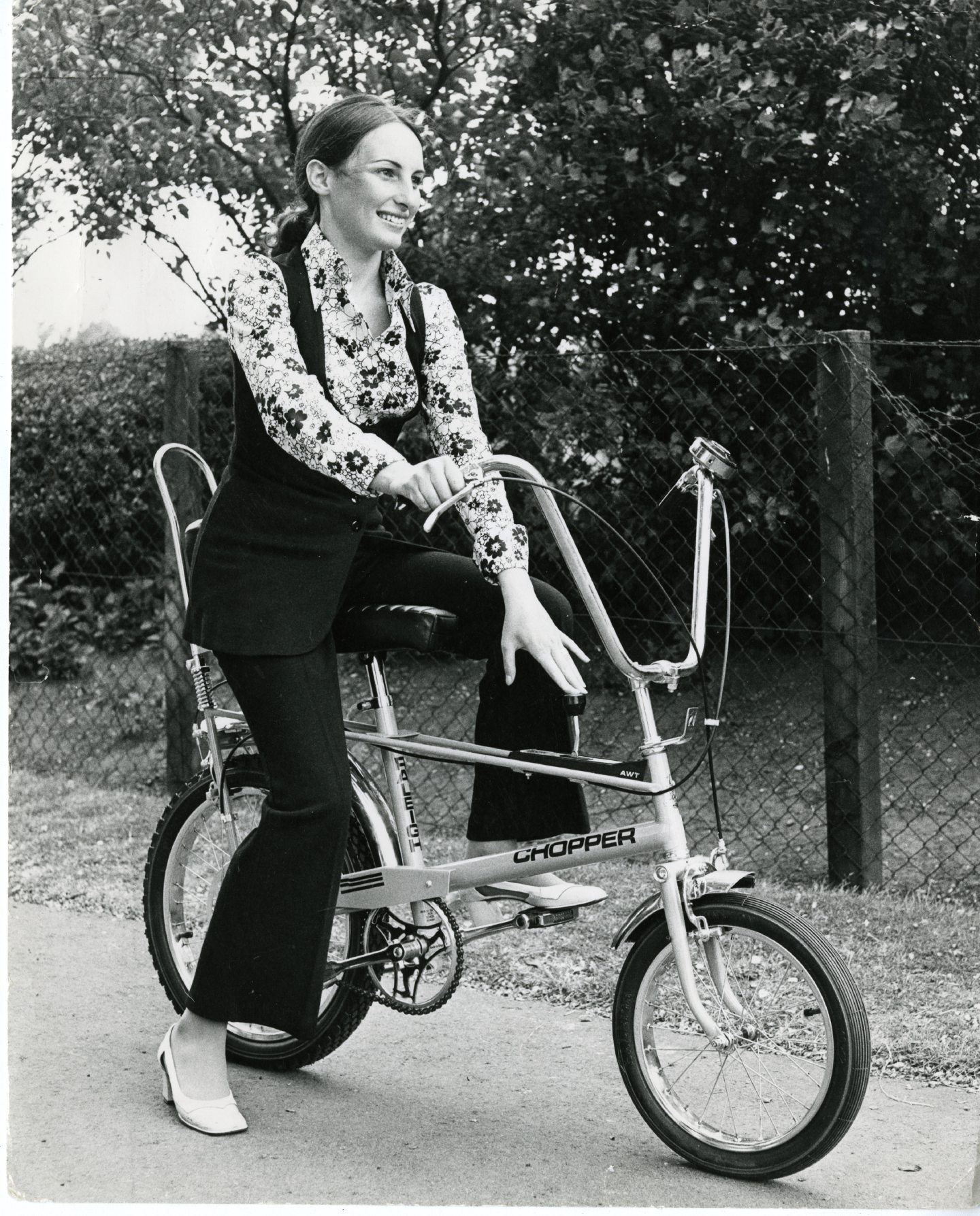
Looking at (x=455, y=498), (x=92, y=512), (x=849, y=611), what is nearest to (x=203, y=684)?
(x=455, y=498)

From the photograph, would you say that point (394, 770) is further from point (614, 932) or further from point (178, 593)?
point (178, 593)

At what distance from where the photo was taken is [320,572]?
9.70 feet

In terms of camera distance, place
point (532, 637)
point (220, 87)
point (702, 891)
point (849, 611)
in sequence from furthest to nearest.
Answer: point (220, 87) → point (849, 611) → point (532, 637) → point (702, 891)

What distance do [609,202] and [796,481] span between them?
116cm

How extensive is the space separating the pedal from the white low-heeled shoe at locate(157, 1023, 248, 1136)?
0.74m

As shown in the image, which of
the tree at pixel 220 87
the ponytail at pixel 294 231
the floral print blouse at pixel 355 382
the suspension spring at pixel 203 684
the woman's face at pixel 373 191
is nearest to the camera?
the floral print blouse at pixel 355 382

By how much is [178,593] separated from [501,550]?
10.3 ft

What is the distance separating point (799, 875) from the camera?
4.76 metres

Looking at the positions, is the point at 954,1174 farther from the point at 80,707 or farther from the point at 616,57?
the point at 80,707

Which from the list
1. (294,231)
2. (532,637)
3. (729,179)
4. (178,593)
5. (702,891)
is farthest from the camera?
(178,593)

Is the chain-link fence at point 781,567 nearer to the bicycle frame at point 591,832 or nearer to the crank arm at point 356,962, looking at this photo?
the bicycle frame at point 591,832

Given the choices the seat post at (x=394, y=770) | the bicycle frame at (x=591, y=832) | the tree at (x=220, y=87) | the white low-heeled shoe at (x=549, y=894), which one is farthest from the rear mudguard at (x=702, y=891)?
the tree at (x=220, y=87)

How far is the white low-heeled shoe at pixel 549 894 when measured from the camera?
300cm

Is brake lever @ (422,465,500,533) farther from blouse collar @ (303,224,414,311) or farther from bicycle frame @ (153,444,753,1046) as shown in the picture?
blouse collar @ (303,224,414,311)
